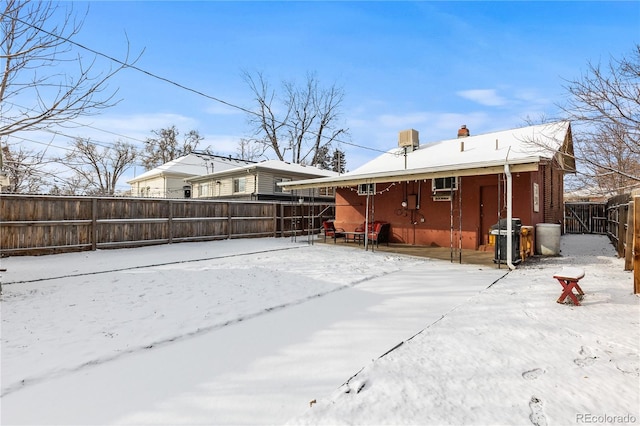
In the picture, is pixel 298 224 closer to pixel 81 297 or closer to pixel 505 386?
pixel 81 297

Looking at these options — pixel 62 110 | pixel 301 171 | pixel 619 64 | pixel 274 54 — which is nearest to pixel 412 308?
pixel 62 110

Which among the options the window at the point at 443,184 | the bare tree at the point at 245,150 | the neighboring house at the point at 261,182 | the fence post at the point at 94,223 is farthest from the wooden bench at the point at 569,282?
the bare tree at the point at 245,150

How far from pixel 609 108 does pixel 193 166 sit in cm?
2807

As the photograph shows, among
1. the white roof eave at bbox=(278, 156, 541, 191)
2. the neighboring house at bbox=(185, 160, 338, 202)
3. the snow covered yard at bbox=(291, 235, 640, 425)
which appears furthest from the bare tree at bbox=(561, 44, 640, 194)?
the neighboring house at bbox=(185, 160, 338, 202)

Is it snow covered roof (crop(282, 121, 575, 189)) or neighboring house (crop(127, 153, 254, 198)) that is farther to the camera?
→ neighboring house (crop(127, 153, 254, 198))

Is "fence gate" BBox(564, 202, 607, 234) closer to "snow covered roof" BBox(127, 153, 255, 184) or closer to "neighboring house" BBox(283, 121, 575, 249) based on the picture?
"neighboring house" BBox(283, 121, 575, 249)

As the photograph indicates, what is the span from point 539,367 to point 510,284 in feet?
11.3

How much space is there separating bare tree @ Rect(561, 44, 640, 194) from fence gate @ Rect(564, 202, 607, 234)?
410 inches

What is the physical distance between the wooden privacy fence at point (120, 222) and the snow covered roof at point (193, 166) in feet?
48.6

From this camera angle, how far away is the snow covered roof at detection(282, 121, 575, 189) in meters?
7.86

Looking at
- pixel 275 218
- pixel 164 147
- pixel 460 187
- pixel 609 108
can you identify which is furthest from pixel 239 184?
pixel 609 108

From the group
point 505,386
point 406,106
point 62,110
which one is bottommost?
point 505,386

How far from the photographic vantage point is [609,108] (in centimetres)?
708

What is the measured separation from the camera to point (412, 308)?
4.61 metres
